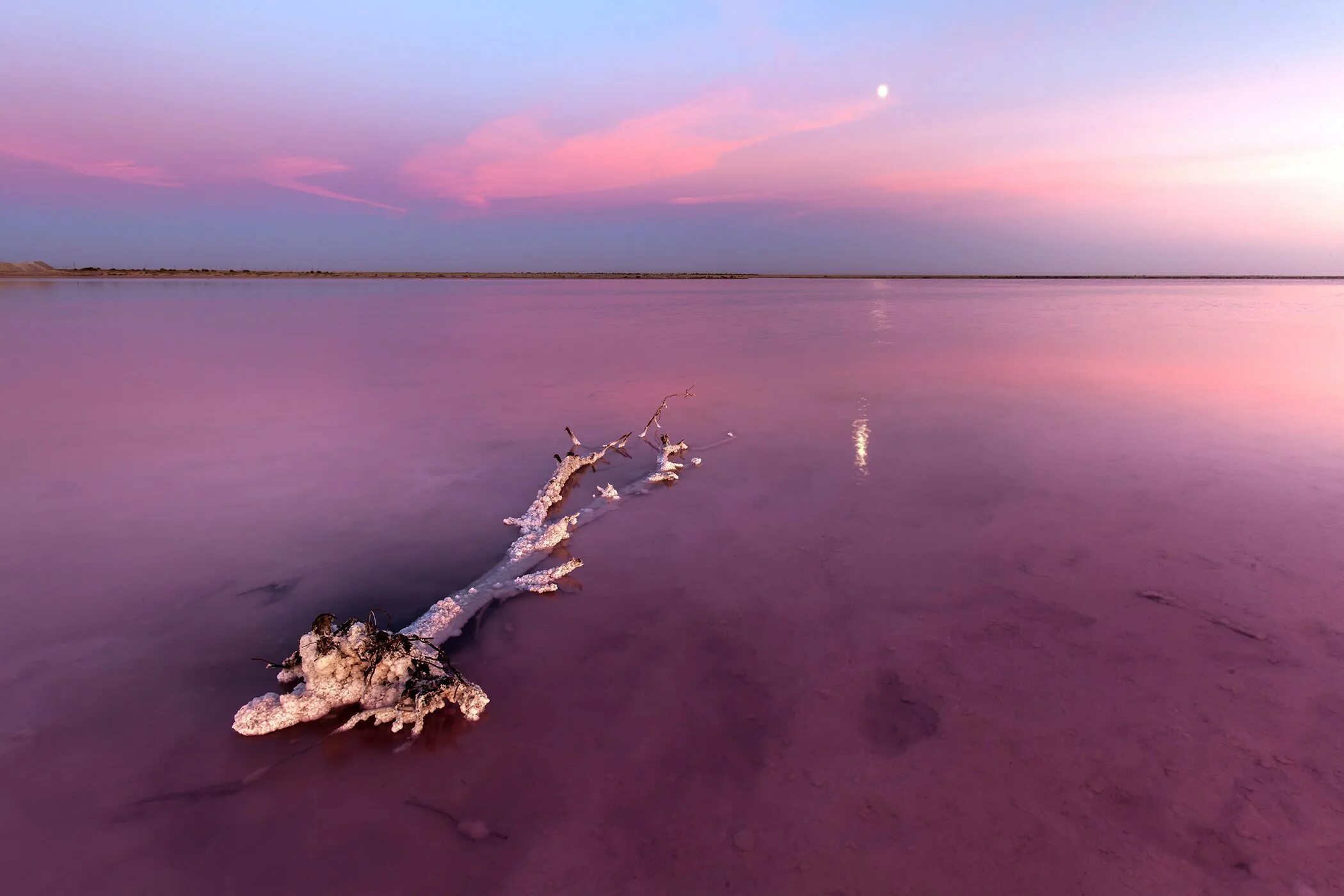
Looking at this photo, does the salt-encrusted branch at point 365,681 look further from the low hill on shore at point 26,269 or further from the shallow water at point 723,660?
the low hill on shore at point 26,269

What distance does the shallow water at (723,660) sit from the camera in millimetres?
2678

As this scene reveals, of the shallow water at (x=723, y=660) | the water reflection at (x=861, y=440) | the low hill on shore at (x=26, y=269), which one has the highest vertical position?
the low hill on shore at (x=26, y=269)

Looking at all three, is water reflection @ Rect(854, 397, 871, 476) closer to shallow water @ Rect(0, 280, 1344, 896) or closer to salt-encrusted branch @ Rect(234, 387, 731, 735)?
shallow water @ Rect(0, 280, 1344, 896)

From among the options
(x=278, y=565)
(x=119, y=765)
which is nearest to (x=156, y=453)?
(x=278, y=565)

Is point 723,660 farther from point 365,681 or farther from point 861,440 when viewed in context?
point 861,440

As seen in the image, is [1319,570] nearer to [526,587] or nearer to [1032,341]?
[526,587]

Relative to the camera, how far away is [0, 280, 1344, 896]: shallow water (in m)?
2.68

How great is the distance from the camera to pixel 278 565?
5129mm

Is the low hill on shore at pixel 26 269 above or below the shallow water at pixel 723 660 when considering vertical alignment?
above

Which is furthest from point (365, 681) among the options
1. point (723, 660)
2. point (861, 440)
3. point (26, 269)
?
point (26, 269)

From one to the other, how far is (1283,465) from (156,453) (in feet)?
47.6

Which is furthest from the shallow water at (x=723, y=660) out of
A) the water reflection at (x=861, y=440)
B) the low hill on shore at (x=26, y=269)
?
the low hill on shore at (x=26, y=269)

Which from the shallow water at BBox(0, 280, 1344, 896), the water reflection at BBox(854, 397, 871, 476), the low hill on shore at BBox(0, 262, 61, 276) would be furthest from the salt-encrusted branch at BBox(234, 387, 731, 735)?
the low hill on shore at BBox(0, 262, 61, 276)

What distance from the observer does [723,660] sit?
397 cm
